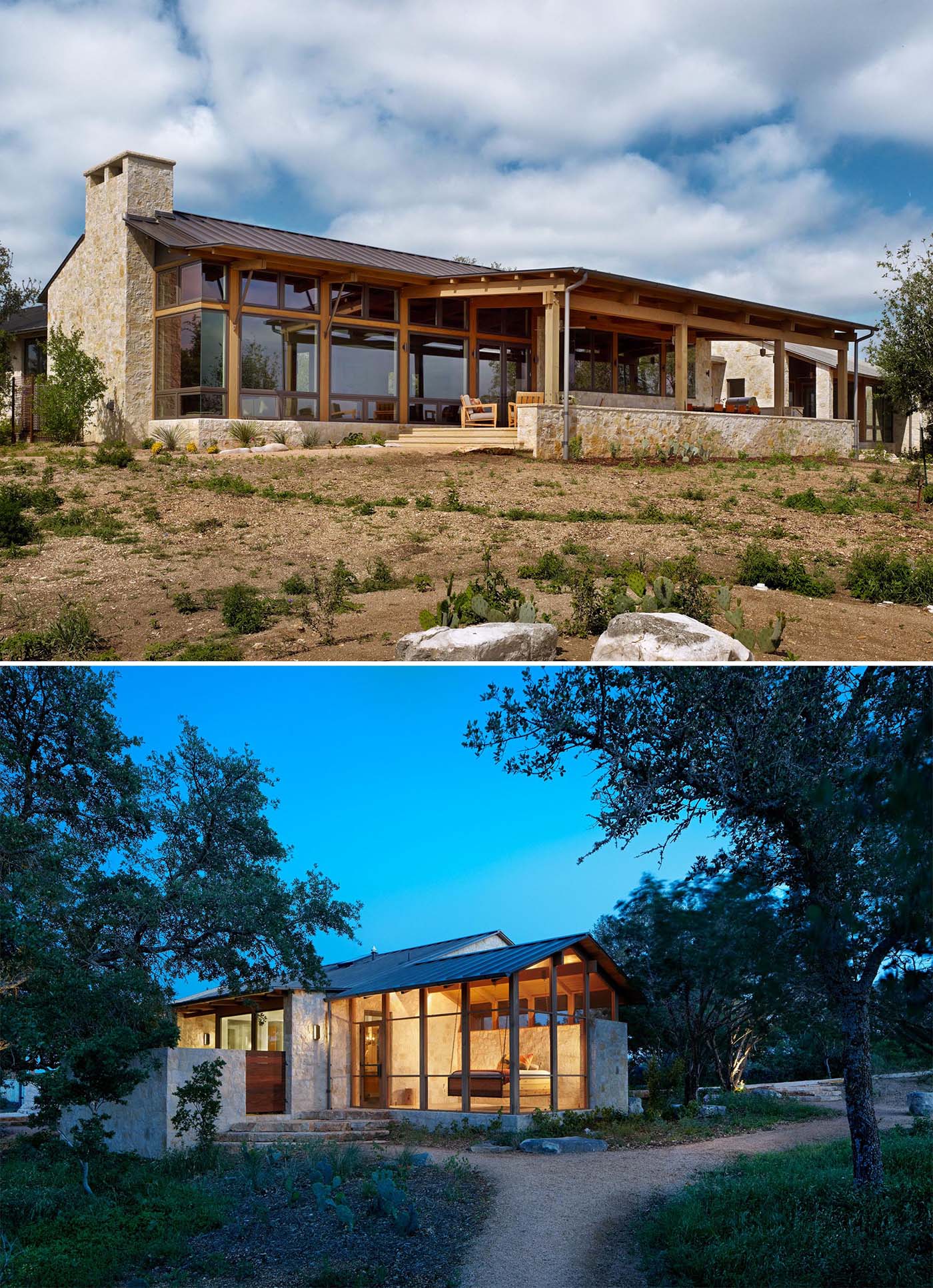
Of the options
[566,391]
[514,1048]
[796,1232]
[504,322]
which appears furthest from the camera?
[504,322]

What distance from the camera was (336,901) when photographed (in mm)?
11758

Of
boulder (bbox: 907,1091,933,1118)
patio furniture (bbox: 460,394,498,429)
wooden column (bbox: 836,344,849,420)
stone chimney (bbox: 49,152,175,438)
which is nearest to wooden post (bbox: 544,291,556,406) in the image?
patio furniture (bbox: 460,394,498,429)

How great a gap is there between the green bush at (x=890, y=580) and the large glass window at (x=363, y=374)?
1438 cm

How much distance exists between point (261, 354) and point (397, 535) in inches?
436

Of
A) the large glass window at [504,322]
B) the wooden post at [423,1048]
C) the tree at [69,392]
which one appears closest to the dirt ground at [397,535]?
the tree at [69,392]

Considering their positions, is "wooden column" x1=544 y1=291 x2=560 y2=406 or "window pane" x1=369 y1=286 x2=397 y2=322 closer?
"wooden column" x1=544 y1=291 x2=560 y2=406

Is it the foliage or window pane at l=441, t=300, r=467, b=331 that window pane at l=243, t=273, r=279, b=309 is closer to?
window pane at l=441, t=300, r=467, b=331

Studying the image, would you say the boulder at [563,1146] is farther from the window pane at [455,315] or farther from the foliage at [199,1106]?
the window pane at [455,315]

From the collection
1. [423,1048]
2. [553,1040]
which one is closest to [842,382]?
[553,1040]

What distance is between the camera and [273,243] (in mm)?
23156

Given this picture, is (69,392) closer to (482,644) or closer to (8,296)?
(8,296)

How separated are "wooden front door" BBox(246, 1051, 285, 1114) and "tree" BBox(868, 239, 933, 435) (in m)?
16.6

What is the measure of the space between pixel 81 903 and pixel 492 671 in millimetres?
4717

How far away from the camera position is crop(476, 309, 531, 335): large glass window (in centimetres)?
2648
